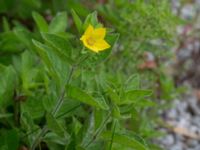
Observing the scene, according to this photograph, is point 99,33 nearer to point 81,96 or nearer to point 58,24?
point 81,96

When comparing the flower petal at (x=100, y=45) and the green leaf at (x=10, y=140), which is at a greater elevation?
the flower petal at (x=100, y=45)

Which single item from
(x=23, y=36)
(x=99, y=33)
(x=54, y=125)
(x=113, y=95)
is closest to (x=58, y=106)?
(x=54, y=125)

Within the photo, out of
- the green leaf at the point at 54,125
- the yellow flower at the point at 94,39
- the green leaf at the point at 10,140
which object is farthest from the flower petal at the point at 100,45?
the green leaf at the point at 10,140

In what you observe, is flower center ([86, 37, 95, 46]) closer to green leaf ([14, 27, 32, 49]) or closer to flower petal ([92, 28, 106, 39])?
flower petal ([92, 28, 106, 39])

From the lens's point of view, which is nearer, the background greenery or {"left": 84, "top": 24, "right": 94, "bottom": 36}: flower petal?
{"left": 84, "top": 24, "right": 94, "bottom": 36}: flower petal

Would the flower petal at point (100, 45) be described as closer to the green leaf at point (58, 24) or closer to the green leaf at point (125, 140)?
the green leaf at point (125, 140)

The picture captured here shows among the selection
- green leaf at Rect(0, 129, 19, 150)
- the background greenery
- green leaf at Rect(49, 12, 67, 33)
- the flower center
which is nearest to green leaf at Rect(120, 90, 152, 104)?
the background greenery
